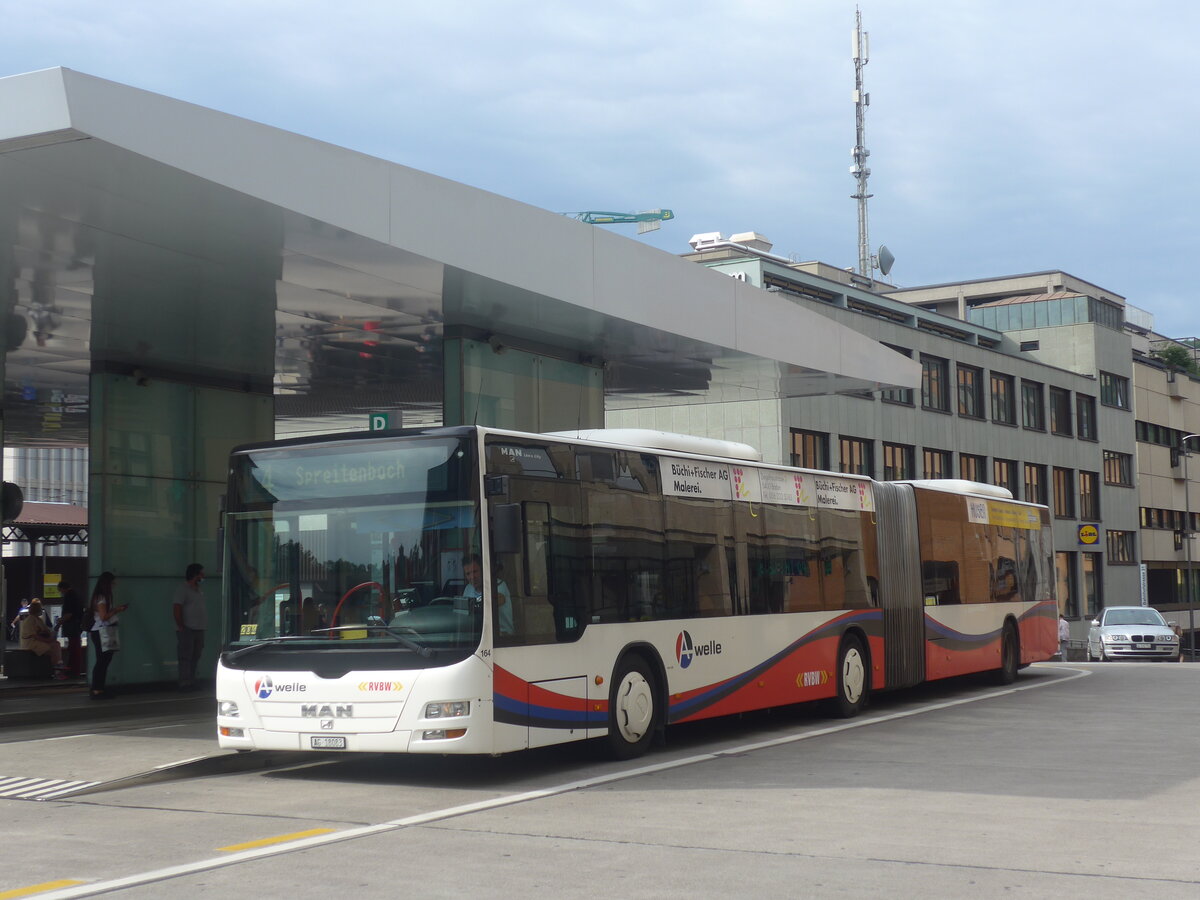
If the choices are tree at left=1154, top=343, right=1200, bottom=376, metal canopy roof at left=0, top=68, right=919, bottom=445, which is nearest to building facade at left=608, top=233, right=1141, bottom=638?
metal canopy roof at left=0, top=68, right=919, bottom=445

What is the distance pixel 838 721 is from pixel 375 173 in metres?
7.80

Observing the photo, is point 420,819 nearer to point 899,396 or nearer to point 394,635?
point 394,635

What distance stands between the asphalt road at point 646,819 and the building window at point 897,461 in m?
37.3

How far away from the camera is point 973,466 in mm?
58656

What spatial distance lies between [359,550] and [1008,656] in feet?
45.4

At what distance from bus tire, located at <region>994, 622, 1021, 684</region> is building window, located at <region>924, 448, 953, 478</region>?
32.7 meters


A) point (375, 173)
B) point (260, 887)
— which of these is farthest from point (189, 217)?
point (260, 887)

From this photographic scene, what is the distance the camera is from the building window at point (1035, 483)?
62625 mm

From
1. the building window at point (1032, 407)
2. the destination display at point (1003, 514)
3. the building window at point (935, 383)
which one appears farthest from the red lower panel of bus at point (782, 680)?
the building window at point (1032, 407)

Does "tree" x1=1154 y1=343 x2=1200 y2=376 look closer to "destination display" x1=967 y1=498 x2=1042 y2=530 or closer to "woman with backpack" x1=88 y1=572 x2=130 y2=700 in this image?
"destination display" x1=967 y1=498 x2=1042 y2=530

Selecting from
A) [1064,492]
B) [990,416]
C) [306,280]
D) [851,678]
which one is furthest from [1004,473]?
[306,280]

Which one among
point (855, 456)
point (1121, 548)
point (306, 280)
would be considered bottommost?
point (1121, 548)

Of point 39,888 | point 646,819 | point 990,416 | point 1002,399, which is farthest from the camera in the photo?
point 1002,399

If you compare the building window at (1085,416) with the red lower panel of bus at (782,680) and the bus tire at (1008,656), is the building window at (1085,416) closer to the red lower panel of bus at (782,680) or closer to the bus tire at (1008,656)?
the bus tire at (1008,656)
